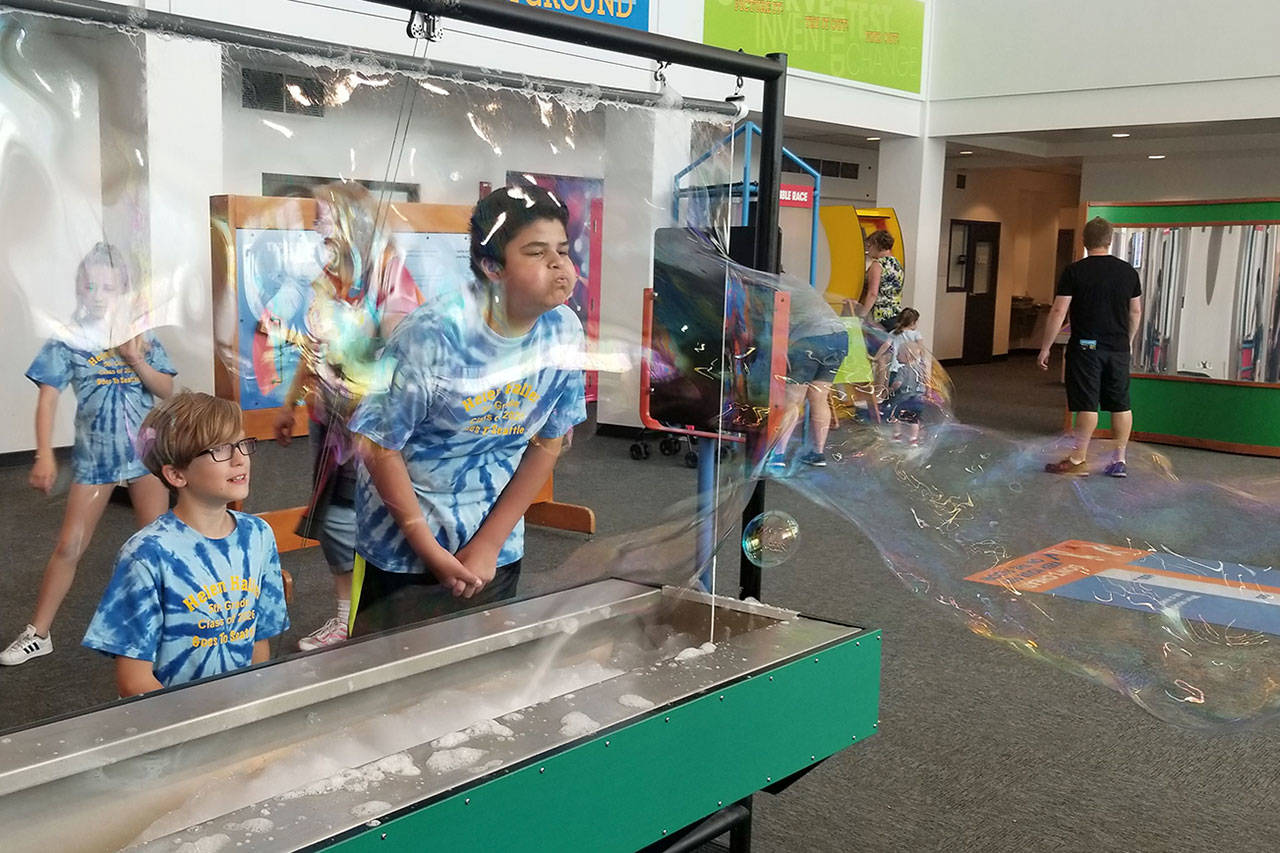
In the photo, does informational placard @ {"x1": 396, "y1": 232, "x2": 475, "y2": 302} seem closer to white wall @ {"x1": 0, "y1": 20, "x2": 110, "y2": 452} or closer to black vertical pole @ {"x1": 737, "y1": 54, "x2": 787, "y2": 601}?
white wall @ {"x1": 0, "y1": 20, "x2": 110, "y2": 452}

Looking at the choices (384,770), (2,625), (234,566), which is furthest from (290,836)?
(2,625)

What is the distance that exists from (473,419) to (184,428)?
1.46 ft

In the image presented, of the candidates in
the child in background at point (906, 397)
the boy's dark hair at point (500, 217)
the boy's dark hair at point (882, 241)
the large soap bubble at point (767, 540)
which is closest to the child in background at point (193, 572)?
the boy's dark hair at point (500, 217)

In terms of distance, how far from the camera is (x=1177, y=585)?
2.28 metres

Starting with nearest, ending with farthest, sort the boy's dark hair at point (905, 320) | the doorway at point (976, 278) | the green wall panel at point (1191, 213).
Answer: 1. the boy's dark hair at point (905, 320)
2. the green wall panel at point (1191, 213)
3. the doorway at point (976, 278)

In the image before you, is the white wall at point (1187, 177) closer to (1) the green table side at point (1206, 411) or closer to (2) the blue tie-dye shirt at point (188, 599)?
(1) the green table side at point (1206, 411)

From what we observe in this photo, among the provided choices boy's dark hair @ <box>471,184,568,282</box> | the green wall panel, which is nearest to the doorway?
the green wall panel

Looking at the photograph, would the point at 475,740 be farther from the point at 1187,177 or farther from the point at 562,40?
the point at 1187,177

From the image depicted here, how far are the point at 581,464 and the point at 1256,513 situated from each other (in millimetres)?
1208

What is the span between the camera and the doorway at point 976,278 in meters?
14.6

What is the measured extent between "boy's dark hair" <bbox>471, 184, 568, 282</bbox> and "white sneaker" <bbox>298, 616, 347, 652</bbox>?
646 millimetres

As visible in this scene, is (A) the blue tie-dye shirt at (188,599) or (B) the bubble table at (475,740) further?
(A) the blue tie-dye shirt at (188,599)

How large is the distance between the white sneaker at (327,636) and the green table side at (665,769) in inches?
22.1

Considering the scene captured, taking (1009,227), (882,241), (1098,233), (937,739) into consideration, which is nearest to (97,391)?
(937,739)
